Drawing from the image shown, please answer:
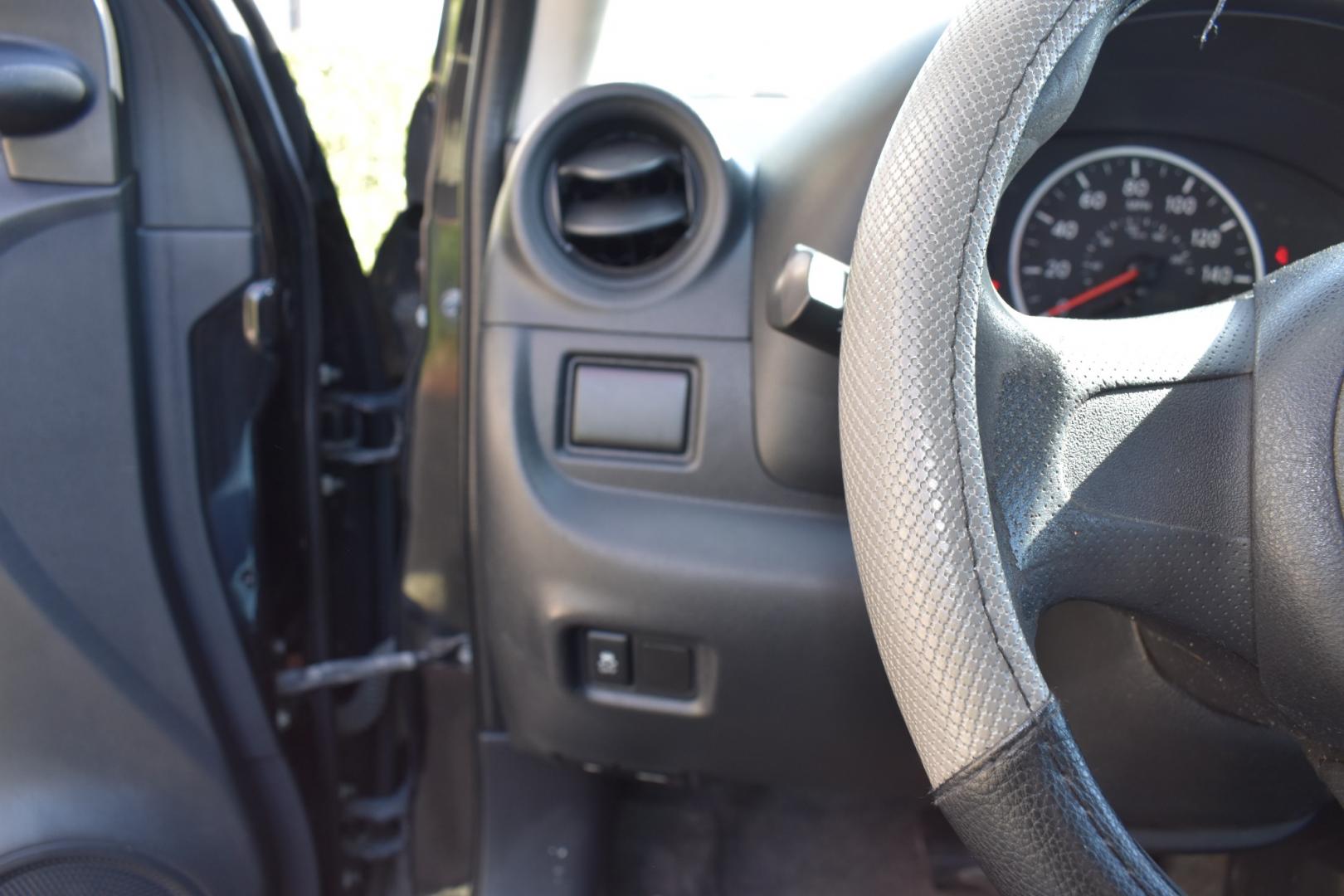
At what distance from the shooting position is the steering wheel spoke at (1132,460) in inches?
23.4

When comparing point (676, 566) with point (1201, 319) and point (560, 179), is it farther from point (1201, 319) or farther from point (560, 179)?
point (1201, 319)

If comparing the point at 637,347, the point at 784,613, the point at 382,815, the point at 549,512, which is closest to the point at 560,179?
the point at 637,347

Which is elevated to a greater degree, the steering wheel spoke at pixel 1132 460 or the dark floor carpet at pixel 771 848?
the steering wheel spoke at pixel 1132 460

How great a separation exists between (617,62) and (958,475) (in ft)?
2.70

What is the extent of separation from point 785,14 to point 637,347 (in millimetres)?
475

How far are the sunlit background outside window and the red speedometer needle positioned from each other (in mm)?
331

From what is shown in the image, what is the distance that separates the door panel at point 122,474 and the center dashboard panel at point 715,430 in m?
0.25

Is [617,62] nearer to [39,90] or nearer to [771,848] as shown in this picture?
[39,90]

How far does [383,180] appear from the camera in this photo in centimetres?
119

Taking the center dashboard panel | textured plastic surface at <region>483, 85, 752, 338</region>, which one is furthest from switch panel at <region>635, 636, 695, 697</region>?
textured plastic surface at <region>483, 85, 752, 338</region>

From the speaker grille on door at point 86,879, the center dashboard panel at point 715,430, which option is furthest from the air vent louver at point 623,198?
the speaker grille on door at point 86,879

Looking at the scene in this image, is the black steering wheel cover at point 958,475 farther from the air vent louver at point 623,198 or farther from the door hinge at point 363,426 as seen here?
Result: the door hinge at point 363,426

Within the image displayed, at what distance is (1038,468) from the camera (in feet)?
1.94

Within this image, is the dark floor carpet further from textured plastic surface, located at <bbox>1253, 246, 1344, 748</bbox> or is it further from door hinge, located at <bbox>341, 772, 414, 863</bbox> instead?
textured plastic surface, located at <bbox>1253, 246, 1344, 748</bbox>
